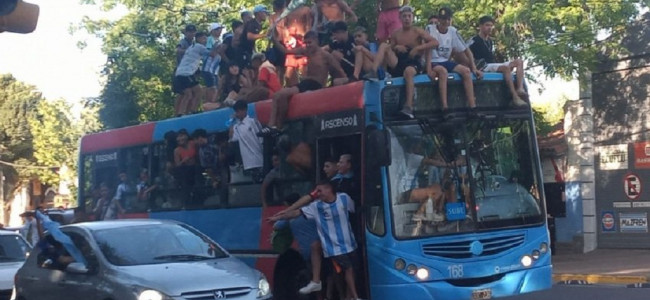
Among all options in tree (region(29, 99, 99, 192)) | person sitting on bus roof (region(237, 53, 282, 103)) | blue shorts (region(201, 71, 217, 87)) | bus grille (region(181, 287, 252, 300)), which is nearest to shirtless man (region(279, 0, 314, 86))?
person sitting on bus roof (region(237, 53, 282, 103))

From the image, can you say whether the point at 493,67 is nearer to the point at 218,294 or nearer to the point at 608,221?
the point at 218,294

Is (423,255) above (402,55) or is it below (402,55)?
below

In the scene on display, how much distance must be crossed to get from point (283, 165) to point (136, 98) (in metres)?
15.5

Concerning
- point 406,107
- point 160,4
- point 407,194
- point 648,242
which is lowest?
point 648,242

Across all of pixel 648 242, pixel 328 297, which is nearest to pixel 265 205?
pixel 328 297

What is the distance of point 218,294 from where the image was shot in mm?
9562

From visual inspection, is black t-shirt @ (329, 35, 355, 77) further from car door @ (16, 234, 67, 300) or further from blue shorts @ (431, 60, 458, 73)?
car door @ (16, 234, 67, 300)

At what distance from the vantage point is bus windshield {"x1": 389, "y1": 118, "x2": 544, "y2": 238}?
10.6 metres

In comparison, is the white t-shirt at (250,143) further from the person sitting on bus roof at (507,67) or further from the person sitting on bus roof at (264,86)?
the person sitting on bus roof at (507,67)

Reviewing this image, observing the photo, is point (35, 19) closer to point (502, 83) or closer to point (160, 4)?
point (502, 83)

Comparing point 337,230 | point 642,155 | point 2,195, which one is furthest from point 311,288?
point 2,195

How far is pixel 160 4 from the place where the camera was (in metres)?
25.9

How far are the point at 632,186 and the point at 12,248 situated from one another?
14900 millimetres

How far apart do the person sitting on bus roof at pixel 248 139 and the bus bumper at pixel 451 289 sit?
2.66 meters
